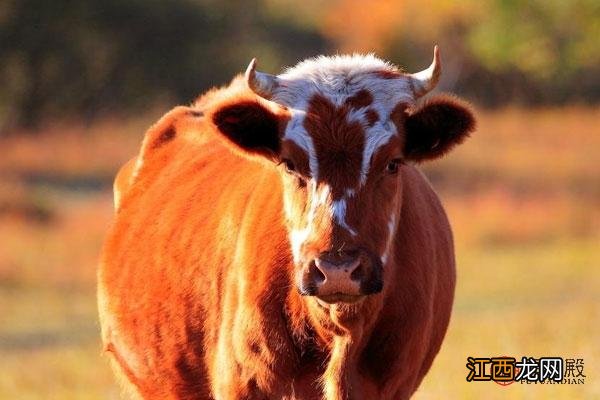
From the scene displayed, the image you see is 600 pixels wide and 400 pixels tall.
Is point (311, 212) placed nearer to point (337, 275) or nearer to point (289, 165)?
point (289, 165)

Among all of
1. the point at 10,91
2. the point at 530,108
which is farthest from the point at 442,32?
the point at 10,91

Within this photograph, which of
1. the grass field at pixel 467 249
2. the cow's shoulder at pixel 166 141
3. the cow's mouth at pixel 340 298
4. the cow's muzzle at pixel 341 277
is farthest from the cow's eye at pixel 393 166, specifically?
the grass field at pixel 467 249

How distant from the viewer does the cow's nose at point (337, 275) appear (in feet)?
20.8

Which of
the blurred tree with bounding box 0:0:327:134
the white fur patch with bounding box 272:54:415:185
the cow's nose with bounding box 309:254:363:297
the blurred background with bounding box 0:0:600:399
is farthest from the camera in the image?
the blurred tree with bounding box 0:0:327:134

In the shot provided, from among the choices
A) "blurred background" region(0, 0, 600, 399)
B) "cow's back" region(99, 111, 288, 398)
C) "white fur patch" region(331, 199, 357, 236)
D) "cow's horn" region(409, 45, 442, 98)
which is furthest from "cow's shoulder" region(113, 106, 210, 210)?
"blurred background" region(0, 0, 600, 399)

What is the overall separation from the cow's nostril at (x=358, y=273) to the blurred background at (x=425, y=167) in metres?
4.93

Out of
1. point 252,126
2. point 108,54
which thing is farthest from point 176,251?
point 108,54

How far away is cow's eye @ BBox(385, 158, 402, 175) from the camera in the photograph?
6.83m

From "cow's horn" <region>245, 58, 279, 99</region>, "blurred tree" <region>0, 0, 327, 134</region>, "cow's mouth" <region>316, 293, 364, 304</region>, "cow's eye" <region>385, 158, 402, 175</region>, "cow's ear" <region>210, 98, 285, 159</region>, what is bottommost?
"cow's mouth" <region>316, 293, 364, 304</region>

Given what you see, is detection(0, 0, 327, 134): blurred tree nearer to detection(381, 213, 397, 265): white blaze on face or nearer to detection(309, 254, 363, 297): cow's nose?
detection(381, 213, 397, 265): white blaze on face

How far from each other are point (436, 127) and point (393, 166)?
41 centimetres

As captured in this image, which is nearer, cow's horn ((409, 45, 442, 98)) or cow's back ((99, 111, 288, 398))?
cow's horn ((409, 45, 442, 98))

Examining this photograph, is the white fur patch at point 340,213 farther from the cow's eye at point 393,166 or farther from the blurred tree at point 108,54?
the blurred tree at point 108,54

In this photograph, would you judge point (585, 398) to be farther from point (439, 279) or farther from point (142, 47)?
point (142, 47)
